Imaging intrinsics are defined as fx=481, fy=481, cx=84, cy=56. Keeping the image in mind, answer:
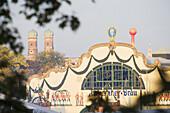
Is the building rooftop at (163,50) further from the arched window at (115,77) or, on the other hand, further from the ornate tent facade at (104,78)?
the arched window at (115,77)

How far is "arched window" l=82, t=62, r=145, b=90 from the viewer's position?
167 feet

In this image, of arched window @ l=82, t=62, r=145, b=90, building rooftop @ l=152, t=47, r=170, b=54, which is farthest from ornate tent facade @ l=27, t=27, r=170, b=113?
building rooftop @ l=152, t=47, r=170, b=54

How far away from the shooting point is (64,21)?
6.90 meters

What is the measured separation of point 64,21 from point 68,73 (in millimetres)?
45906

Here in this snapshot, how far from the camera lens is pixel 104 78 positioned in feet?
168

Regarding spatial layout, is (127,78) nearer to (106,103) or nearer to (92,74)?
(92,74)

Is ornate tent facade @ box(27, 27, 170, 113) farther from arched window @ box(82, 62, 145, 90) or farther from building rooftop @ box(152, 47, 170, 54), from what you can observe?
building rooftop @ box(152, 47, 170, 54)

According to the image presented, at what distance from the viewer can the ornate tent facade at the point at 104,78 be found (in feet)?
167

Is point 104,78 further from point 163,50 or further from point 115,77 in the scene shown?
point 163,50

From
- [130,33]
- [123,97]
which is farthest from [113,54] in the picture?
[130,33]

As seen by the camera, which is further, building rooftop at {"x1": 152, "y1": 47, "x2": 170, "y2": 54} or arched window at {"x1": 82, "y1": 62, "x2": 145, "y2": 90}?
building rooftop at {"x1": 152, "y1": 47, "x2": 170, "y2": 54}

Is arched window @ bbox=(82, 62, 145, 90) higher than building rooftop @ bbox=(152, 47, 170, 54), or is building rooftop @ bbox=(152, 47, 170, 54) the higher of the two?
building rooftop @ bbox=(152, 47, 170, 54)

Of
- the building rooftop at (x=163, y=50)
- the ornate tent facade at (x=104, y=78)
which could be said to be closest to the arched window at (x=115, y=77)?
the ornate tent facade at (x=104, y=78)

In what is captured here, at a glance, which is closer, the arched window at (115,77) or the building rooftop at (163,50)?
the arched window at (115,77)
